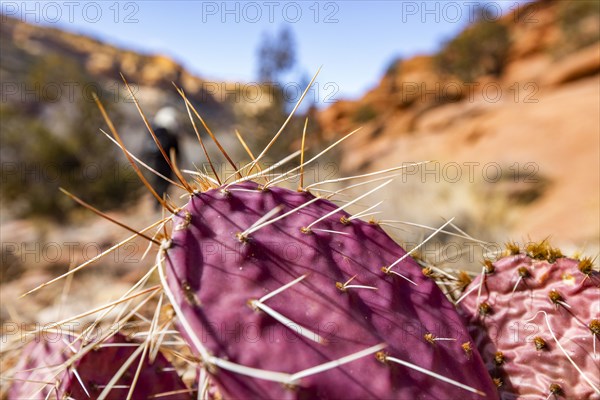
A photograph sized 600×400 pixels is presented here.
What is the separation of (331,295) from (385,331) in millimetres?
166

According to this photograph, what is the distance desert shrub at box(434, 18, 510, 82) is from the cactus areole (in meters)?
23.3

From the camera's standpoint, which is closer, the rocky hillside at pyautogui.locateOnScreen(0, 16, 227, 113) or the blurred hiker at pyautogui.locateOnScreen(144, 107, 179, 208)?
the blurred hiker at pyautogui.locateOnScreen(144, 107, 179, 208)

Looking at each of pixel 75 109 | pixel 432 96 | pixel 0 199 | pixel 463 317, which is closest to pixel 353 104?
pixel 432 96

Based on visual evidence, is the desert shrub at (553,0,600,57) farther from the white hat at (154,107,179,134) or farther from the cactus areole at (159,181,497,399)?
the cactus areole at (159,181,497,399)

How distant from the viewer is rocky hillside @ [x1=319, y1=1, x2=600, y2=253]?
783 centimetres

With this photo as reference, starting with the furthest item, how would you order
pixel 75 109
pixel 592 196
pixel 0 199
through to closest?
pixel 75 109
pixel 0 199
pixel 592 196

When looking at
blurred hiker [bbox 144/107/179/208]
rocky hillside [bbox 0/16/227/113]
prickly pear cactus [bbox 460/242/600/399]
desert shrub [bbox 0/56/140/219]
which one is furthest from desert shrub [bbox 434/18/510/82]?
prickly pear cactus [bbox 460/242/600/399]

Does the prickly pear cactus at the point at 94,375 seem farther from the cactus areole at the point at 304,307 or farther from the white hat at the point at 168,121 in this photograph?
the white hat at the point at 168,121

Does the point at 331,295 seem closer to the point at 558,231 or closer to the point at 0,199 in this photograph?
the point at 558,231

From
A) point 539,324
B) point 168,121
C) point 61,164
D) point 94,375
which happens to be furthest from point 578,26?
point 94,375

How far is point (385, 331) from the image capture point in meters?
1.21

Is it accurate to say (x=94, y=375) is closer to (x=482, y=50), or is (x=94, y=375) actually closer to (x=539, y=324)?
(x=539, y=324)

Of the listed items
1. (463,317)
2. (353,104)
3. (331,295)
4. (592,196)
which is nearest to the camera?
(331,295)

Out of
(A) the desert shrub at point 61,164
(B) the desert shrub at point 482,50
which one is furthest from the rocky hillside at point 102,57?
(A) the desert shrub at point 61,164
